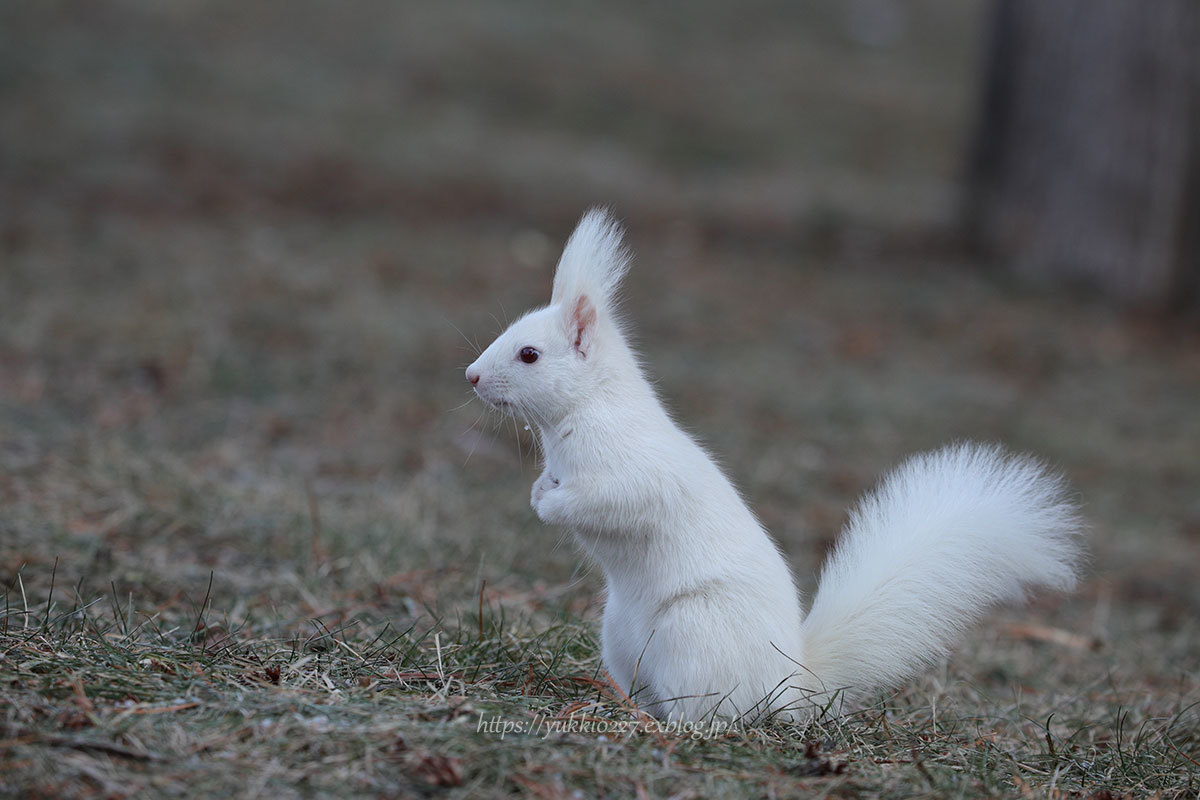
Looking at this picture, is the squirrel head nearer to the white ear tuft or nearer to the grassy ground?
the white ear tuft

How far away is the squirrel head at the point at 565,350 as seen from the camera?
7.98 ft

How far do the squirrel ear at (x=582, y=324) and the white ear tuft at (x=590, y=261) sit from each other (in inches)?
0.4

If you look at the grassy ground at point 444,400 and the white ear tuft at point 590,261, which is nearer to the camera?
the grassy ground at point 444,400

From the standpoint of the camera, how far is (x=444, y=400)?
17.6ft

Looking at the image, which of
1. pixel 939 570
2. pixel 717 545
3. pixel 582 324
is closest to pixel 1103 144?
pixel 939 570

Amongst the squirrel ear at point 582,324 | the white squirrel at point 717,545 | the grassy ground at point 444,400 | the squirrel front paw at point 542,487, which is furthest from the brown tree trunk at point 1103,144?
the squirrel front paw at point 542,487

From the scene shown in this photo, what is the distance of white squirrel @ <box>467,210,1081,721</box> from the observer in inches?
89.0

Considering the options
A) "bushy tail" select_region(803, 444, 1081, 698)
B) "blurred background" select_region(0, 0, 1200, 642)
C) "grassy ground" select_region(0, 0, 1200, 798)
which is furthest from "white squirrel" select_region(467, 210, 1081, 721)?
"blurred background" select_region(0, 0, 1200, 642)

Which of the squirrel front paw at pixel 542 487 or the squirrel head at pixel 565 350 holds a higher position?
the squirrel head at pixel 565 350

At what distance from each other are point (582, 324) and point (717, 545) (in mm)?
547

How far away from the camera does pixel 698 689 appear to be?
2230 mm

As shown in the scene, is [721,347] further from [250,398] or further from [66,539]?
[66,539]

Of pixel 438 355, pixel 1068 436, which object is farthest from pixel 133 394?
pixel 1068 436

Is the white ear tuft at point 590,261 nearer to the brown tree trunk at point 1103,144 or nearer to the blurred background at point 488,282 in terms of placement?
the blurred background at point 488,282
